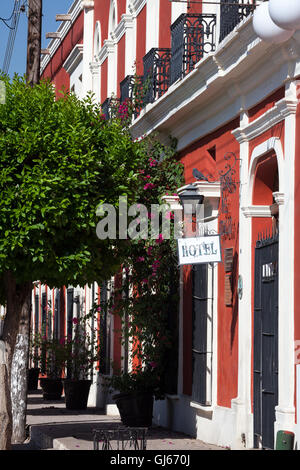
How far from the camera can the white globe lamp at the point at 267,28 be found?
30.8 feet

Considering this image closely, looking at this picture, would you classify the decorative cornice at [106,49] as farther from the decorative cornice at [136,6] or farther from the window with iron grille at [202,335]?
the window with iron grille at [202,335]

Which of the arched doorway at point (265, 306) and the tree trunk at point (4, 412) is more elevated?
the arched doorway at point (265, 306)

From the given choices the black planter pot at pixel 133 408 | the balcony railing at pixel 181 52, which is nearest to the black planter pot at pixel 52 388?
the balcony railing at pixel 181 52

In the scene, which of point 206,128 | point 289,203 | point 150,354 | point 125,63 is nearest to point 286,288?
point 289,203

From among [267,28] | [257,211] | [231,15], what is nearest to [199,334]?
[257,211]

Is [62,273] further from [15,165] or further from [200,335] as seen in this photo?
[200,335]

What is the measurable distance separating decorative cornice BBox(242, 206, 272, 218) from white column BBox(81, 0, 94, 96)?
13.1 m

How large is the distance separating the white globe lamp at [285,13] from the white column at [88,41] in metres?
16.3

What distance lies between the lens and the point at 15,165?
40.5 ft

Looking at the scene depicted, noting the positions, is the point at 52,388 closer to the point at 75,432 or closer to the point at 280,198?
the point at 75,432

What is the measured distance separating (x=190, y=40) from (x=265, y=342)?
5108mm

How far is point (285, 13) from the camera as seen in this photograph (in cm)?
A: 873
